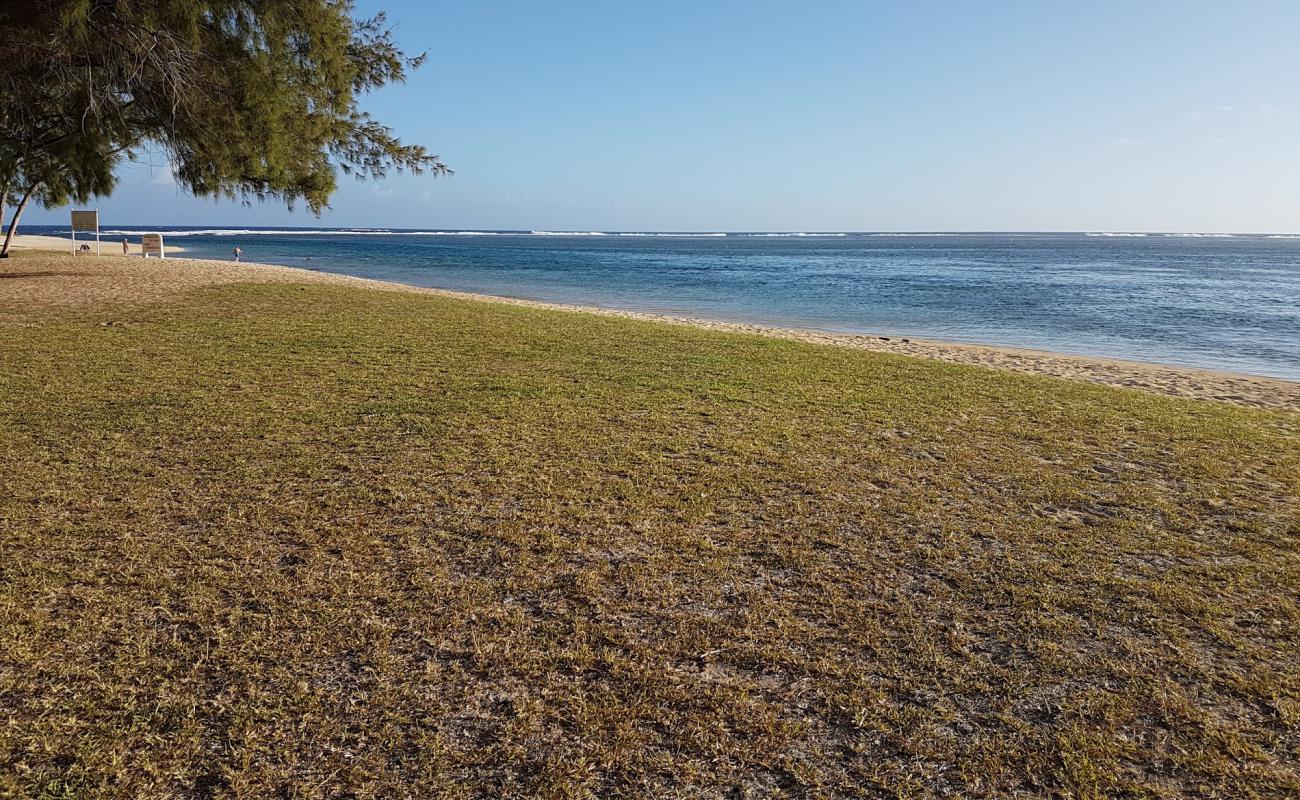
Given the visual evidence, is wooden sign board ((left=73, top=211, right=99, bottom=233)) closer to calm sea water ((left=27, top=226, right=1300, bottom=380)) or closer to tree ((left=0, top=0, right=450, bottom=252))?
calm sea water ((left=27, top=226, right=1300, bottom=380))

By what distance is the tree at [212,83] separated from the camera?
1011 cm

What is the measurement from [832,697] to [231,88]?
11.5 m

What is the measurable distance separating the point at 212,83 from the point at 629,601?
10.4 meters

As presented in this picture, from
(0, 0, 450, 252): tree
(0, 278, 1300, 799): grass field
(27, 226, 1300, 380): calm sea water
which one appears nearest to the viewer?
(0, 278, 1300, 799): grass field

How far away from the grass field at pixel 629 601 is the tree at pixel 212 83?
15.2 feet

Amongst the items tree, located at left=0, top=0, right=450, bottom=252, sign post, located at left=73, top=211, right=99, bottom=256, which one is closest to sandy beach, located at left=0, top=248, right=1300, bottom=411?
tree, located at left=0, top=0, right=450, bottom=252

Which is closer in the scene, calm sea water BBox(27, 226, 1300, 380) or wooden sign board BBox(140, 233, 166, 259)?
calm sea water BBox(27, 226, 1300, 380)

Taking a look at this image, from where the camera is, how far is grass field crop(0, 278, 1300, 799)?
2771mm

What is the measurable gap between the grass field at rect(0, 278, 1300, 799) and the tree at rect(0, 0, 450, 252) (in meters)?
4.62

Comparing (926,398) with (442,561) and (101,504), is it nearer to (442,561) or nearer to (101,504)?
(442,561)

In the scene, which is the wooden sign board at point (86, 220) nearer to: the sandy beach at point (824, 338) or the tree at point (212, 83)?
the sandy beach at point (824, 338)

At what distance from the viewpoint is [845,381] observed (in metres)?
10.2

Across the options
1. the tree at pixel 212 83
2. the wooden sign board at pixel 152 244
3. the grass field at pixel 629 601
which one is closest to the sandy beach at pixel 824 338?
the tree at pixel 212 83

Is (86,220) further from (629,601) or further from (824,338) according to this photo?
(629,601)
